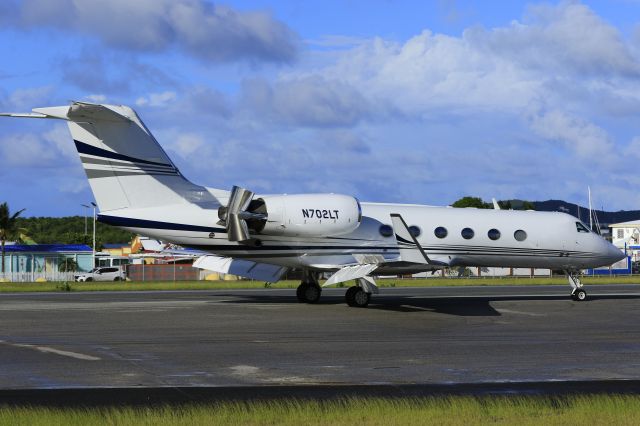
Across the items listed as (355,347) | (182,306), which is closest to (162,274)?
(182,306)

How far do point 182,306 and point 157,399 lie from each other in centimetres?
1709

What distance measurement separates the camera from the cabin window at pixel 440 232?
28844 mm

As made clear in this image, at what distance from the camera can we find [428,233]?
94.3 ft

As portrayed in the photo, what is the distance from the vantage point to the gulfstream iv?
25203mm

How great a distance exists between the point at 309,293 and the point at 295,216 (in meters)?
3.58

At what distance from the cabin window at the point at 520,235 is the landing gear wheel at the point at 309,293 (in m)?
6.88

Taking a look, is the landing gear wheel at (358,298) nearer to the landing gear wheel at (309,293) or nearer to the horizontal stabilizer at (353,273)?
the horizontal stabilizer at (353,273)

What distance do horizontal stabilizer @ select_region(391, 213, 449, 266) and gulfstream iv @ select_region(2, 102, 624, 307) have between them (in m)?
0.03

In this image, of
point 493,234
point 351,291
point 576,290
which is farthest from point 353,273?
point 576,290

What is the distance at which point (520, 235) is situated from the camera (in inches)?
1186

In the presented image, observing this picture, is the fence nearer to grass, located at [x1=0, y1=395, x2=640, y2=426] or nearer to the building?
the building

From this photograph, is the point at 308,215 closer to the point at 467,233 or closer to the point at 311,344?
the point at 467,233

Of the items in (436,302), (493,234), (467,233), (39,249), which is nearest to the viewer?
(467,233)

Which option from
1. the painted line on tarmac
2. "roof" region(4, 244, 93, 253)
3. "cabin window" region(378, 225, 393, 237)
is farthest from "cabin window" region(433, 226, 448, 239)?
"roof" region(4, 244, 93, 253)
